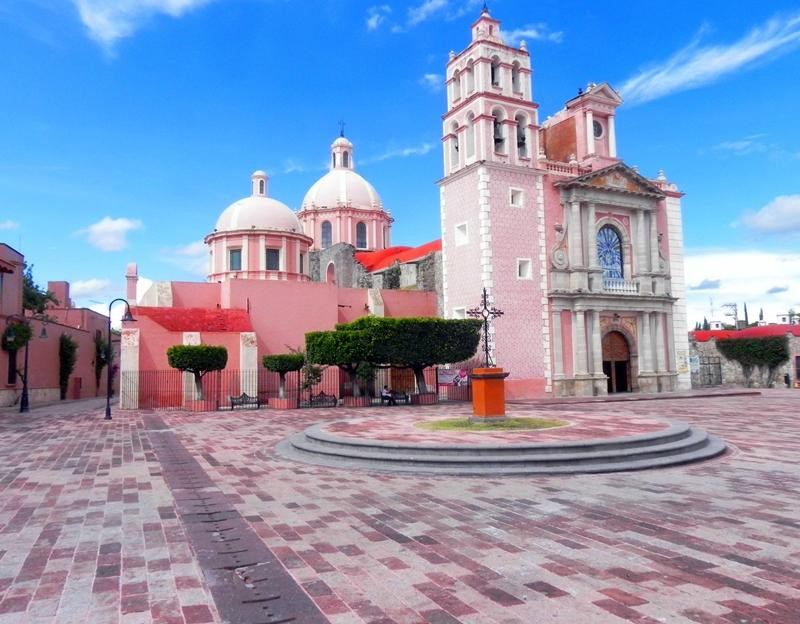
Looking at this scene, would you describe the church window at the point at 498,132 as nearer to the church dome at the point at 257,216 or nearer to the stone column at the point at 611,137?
the stone column at the point at 611,137

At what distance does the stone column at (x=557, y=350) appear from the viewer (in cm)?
2466

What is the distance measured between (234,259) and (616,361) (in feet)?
68.4

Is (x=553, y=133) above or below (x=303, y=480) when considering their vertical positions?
above

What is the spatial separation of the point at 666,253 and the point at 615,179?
4385 mm

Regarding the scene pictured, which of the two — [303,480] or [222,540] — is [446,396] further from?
[222,540]

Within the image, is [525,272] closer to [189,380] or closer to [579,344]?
[579,344]

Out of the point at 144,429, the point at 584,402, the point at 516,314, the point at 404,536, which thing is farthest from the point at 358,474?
the point at 516,314

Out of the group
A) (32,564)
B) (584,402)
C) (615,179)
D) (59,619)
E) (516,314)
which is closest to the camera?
(59,619)

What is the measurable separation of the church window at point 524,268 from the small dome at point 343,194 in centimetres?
2045

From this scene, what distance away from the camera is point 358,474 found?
28.2ft

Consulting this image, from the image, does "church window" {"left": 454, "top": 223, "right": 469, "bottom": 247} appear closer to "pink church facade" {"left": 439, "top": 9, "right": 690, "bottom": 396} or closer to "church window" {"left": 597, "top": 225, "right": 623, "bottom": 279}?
"pink church facade" {"left": 439, "top": 9, "right": 690, "bottom": 396}

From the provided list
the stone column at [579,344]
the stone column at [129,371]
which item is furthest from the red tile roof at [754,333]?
the stone column at [129,371]

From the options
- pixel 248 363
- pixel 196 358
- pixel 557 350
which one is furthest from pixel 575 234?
pixel 196 358

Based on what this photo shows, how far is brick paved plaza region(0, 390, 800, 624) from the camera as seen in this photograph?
149 inches
